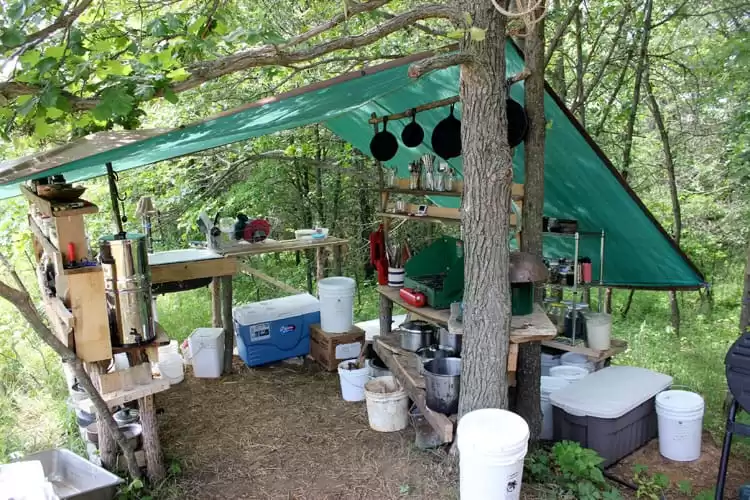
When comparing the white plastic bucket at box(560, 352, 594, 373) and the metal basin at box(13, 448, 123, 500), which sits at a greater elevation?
the white plastic bucket at box(560, 352, 594, 373)

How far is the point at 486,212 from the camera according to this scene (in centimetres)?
269

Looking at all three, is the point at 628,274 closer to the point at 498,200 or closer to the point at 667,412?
the point at 667,412

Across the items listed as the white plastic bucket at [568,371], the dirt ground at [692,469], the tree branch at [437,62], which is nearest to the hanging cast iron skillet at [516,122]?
the tree branch at [437,62]

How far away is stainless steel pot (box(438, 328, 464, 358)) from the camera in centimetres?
347

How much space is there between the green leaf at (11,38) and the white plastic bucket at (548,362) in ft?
11.6

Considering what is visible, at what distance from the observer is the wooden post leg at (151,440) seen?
3.00 m

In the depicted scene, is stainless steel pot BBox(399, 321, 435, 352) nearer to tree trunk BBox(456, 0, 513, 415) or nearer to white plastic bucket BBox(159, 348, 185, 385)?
tree trunk BBox(456, 0, 513, 415)

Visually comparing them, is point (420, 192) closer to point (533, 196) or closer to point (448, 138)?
point (448, 138)

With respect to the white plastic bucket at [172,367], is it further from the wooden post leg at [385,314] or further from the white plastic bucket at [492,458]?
the white plastic bucket at [492,458]

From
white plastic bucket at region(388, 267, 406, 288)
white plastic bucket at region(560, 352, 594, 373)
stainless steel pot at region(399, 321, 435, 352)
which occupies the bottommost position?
white plastic bucket at region(560, 352, 594, 373)

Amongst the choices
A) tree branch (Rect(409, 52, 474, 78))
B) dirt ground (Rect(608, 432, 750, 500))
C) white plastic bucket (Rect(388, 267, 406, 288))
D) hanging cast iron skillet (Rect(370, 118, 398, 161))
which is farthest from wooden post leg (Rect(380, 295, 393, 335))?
tree branch (Rect(409, 52, 474, 78))

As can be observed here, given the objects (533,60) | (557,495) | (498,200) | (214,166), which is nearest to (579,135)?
(533,60)

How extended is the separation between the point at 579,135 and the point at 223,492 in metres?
2.89

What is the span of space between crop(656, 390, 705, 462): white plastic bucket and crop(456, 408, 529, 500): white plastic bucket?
4.98 feet
